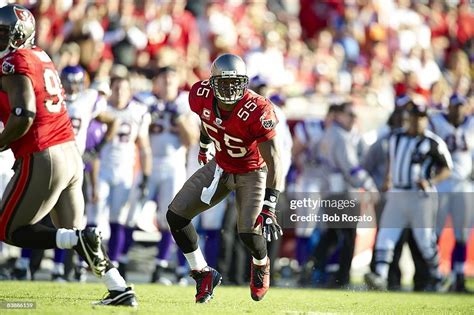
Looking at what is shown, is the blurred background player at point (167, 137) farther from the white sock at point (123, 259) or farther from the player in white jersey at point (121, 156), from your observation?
the white sock at point (123, 259)

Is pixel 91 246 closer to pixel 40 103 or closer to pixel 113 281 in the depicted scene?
pixel 113 281

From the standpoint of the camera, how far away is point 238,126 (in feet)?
23.4

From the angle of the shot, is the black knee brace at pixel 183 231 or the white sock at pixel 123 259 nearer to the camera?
the black knee brace at pixel 183 231

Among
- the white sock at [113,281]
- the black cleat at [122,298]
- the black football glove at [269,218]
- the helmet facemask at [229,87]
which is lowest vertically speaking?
the black cleat at [122,298]

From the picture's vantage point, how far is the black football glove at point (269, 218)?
6.87 metres

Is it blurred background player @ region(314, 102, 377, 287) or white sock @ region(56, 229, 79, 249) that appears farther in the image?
blurred background player @ region(314, 102, 377, 287)

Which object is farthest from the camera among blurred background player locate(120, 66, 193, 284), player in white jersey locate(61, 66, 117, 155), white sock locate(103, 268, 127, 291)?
blurred background player locate(120, 66, 193, 284)

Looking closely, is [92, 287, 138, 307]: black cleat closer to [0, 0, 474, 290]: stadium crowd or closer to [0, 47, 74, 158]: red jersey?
[0, 47, 74, 158]: red jersey

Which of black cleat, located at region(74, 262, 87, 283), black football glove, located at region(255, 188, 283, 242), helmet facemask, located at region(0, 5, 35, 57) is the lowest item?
black cleat, located at region(74, 262, 87, 283)

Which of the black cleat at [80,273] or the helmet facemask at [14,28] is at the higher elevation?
the helmet facemask at [14,28]

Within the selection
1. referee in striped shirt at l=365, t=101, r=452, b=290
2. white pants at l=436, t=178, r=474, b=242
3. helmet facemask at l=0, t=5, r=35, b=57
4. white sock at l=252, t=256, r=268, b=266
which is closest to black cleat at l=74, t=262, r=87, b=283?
white sock at l=252, t=256, r=268, b=266

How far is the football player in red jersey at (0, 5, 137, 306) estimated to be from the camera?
20.8ft

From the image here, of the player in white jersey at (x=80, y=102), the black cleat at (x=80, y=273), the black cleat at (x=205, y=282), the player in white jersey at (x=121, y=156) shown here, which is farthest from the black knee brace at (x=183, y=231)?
the player in white jersey at (x=121, y=156)

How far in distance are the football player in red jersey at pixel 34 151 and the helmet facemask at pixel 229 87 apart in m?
1.16
